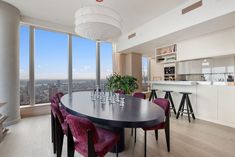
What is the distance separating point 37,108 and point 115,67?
141 inches

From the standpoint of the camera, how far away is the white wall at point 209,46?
378cm

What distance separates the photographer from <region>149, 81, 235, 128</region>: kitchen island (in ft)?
11.7

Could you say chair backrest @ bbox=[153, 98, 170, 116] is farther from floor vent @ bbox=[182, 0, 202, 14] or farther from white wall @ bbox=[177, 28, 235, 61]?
white wall @ bbox=[177, 28, 235, 61]

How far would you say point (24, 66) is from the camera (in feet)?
15.1

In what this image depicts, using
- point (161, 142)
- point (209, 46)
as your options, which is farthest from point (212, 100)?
point (161, 142)

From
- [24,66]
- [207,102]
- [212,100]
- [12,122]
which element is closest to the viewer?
[12,122]

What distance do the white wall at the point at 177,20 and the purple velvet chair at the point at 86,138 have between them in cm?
316

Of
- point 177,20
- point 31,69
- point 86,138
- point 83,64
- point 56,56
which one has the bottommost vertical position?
point 86,138

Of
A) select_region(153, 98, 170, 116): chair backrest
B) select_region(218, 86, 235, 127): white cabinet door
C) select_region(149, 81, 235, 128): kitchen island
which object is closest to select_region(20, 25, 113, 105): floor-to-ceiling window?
select_region(149, 81, 235, 128): kitchen island

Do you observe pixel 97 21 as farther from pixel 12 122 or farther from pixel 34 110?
pixel 34 110

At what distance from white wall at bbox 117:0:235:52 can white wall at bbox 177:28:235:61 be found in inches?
45.1

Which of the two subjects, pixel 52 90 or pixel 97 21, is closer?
pixel 97 21

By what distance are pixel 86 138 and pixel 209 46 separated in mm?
4405

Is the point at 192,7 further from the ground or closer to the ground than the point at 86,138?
further from the ground
